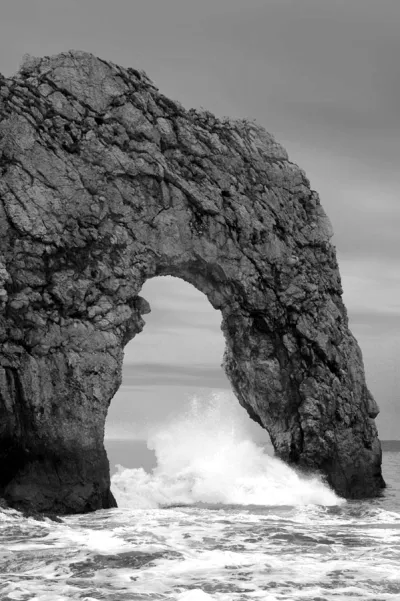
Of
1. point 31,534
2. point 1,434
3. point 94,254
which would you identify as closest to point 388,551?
point 31,534

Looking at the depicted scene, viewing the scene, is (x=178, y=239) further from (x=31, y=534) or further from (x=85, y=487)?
(x=31, y=534)

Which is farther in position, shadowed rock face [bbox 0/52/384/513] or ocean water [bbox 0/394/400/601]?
shadowed rock face [bbox 0/52/384/513]

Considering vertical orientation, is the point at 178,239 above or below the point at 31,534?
above

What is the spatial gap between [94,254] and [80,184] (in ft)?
10.0

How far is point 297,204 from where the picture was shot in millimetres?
40156

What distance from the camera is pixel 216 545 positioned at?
74.8ft

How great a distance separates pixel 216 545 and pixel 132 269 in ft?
45.8

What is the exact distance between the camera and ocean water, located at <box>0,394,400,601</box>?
17781 mm

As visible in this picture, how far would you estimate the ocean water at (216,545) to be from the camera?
17.8m

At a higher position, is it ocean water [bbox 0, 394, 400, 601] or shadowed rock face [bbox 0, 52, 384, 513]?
shadowed rock face [bbox 0, 52, 384, 513]

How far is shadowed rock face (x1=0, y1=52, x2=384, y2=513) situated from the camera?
2959 centimetres

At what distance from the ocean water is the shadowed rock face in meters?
2.74

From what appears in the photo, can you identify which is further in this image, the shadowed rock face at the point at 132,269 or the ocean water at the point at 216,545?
the shadowed rock face at the point at 132,269

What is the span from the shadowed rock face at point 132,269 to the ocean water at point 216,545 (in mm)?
2745
